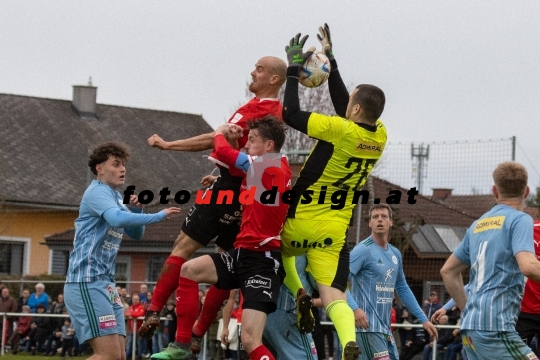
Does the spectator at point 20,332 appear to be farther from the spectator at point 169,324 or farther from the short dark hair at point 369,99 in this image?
the short dark hair at point 369,99

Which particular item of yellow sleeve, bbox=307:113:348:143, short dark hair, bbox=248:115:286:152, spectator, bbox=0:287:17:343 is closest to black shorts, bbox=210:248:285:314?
short dark hair, bbox=248:115:286:152

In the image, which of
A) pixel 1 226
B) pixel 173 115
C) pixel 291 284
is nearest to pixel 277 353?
pixel 291 284

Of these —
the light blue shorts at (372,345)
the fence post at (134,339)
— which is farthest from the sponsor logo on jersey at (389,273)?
the fence post at (134,339)

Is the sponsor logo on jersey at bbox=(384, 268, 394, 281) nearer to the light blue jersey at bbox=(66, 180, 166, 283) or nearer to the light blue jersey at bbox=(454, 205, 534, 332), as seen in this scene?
the light blue jersey at bbox=(66, 180, 166, 283)

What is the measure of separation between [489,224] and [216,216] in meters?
2.45

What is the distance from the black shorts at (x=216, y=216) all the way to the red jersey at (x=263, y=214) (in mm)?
347

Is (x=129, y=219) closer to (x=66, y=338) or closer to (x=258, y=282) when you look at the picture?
(x=258, y=282)

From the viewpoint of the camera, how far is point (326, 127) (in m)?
8.45

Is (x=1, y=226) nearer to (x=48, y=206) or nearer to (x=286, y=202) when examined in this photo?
(x=48, y=206)

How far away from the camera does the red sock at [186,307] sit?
884 centimetres

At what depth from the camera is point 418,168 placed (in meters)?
24.6

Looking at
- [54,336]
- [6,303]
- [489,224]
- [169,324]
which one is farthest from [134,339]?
[489,224]

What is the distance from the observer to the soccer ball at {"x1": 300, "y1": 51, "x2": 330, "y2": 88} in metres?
8.72

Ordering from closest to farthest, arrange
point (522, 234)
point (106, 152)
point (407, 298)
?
point (522, 234) → point (106, 152) → point (407, 298)
